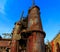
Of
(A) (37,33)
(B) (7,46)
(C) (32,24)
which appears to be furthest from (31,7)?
(B) (7,46)

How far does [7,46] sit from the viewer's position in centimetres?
2897

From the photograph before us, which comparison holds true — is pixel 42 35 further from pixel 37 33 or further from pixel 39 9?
pixel 39 9

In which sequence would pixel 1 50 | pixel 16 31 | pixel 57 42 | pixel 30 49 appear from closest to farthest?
pixel 30 49 → pixel 16 31 → pixel 1 50 → pixel 57 42

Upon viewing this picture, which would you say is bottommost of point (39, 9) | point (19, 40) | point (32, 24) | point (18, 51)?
point (18, 51)

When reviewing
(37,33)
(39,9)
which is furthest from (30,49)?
(39,9)

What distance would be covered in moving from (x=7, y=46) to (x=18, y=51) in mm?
5590

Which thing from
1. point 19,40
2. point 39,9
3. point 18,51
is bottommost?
point 18,51

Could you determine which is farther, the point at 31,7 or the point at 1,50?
the point at 1,50

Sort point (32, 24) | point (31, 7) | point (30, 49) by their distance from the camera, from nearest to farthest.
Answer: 1. point (30, 49)
2. point (32, 24)
3. point (31, 7)

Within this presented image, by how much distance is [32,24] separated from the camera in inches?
850

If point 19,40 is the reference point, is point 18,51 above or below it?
below

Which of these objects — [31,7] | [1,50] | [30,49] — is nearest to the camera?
[30,49]

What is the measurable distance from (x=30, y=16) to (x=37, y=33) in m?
2.95

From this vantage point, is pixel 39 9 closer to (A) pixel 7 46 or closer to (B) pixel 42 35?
(B) pixel 42 35
